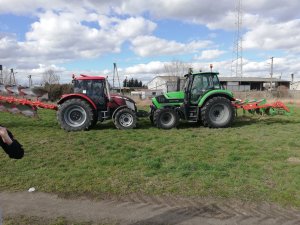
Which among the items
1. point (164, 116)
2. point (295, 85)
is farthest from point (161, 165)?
point (295, 85)

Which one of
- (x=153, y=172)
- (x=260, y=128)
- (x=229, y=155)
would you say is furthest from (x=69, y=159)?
(x=260, y=128)

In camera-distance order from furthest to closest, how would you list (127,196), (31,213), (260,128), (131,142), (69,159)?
(260,128), (131,142), (69,159), (127,196), (31,213)

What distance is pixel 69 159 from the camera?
7.91 m

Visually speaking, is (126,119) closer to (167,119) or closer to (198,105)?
(167,119)

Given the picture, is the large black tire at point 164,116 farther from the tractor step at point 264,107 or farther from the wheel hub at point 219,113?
the tractor step at point 264,107

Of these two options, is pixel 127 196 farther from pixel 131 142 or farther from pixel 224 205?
pixel 131 142

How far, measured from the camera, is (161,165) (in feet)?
23.9

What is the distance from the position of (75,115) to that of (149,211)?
8.40m

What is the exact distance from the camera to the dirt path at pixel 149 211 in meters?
4.63

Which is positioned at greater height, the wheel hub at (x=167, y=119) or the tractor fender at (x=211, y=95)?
the tractor fender at (x=211, y=95)

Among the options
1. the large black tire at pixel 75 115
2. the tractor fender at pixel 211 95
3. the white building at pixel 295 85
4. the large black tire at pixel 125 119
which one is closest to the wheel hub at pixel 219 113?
the tractor fender at pixel 211 95

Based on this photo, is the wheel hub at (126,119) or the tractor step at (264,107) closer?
the wheel hub at (126,119)

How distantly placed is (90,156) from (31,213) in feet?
10.9

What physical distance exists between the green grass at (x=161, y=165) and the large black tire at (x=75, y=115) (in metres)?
0.79
